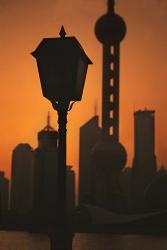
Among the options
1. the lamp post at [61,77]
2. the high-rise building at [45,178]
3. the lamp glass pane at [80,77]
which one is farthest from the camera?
the high-rise building at [45,178]

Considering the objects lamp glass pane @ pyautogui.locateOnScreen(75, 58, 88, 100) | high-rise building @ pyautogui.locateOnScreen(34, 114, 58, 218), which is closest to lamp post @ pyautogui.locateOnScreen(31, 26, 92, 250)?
lamp glass pane @ pyautogui.locateOnScreen(75, 58, 88, 100)

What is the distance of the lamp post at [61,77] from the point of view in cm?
1262

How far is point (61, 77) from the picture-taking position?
12.9 metres

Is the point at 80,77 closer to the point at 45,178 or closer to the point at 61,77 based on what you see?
the point at 61,77

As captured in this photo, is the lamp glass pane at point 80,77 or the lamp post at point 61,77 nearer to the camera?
the lamp post at point 61,77

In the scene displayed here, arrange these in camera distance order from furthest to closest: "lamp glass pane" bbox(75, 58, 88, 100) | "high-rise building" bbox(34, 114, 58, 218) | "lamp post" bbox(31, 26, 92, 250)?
"high-rise building" bbox(34, 114, 58, 218) → "lamp glass pane" bbox(75, 58, 88, 100) → "lamp post" bbox(31, 26, 92, 250)

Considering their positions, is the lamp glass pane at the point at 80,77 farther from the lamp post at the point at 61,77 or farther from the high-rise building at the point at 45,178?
the high-rise building at the point at 45,178

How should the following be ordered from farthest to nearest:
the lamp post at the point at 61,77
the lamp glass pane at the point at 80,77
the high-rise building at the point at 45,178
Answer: the high-rise building at the point at 45,178, the lamp glass pane at the point at 80,77, the lamp post at the point at 61,77

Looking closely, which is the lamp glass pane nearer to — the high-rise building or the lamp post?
the lamp post

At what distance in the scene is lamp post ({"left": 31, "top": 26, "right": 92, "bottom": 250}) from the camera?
497 inches

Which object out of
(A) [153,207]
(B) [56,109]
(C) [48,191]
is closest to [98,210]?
(C) [48,191]

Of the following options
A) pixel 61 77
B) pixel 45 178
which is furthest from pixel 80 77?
pixel 45 178

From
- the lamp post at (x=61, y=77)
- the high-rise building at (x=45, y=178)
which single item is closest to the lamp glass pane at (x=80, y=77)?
the lamp post at (x=61, y=77)

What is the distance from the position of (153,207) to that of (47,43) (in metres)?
182
